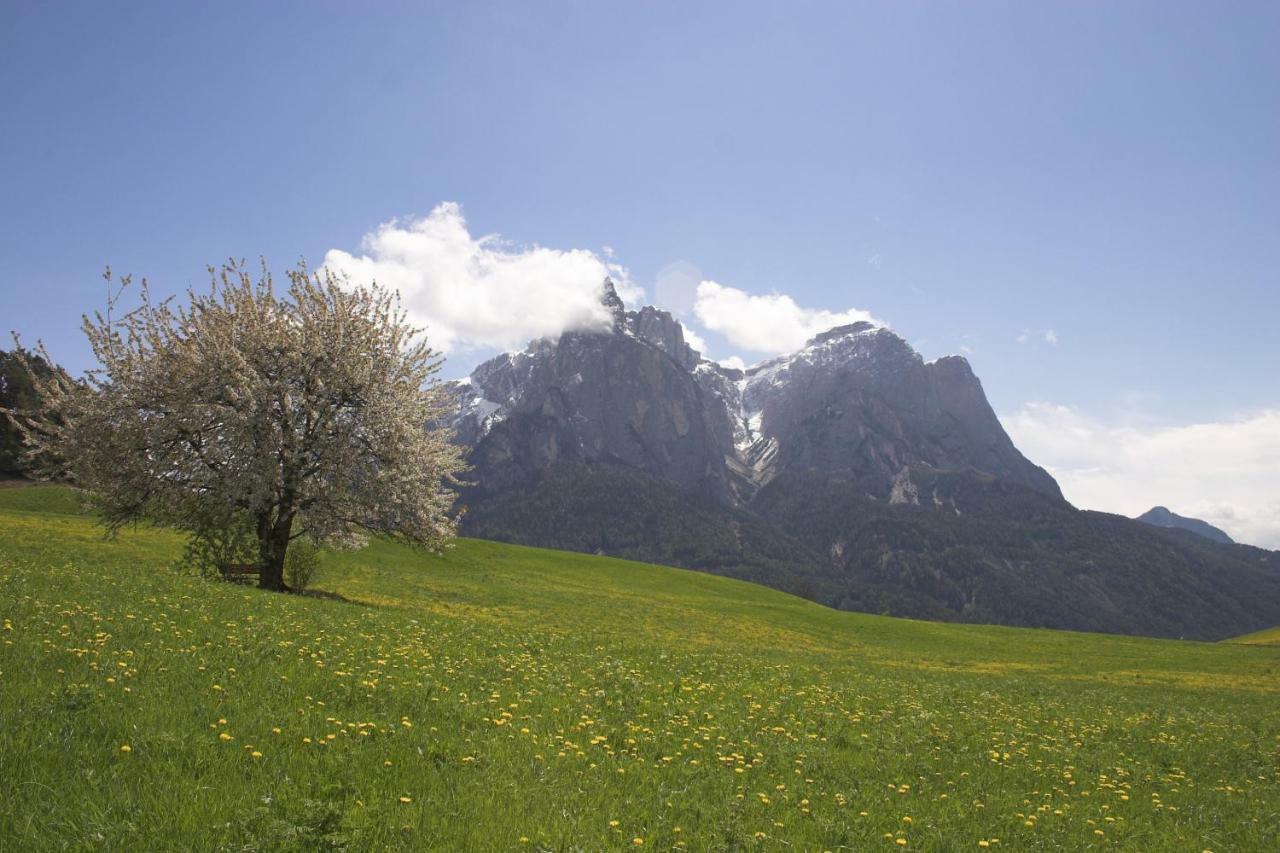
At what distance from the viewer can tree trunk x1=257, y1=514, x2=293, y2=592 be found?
32406mm

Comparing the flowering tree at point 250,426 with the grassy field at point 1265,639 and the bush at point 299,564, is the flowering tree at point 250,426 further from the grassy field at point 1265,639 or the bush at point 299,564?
the grassy field at point 1265,639

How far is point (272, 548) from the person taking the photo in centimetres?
3272

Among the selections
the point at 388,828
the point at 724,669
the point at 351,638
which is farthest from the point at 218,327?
the point at 388,828

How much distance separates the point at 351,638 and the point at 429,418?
18.3 meters

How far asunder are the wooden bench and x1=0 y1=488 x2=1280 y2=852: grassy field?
242 inches

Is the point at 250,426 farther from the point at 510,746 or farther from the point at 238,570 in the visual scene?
the point at 510,746

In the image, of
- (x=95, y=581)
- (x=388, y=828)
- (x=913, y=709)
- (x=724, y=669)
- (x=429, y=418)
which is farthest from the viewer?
(x=429, y=418)

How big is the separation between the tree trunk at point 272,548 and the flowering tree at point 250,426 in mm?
62

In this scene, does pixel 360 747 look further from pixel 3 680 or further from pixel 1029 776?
pixel 1029 776

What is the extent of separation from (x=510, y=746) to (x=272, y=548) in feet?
87.4

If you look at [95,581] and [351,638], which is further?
[95,581]

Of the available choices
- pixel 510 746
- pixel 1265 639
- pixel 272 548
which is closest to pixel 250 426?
pixel 272 548

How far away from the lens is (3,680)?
1031 centimetres

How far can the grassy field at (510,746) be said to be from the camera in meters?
7.73
